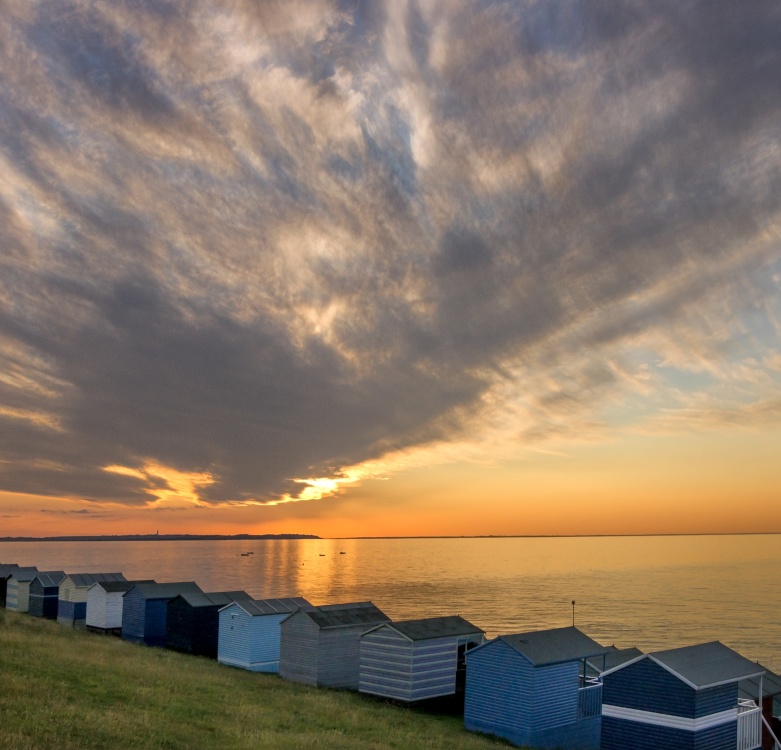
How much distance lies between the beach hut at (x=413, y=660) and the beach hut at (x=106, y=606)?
3011 cm

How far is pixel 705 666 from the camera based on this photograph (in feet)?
101

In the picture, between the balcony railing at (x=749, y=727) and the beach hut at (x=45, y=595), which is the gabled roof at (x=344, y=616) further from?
the beach hut at (x=45, y=595)

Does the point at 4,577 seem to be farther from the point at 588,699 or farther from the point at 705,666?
the point at 705,666

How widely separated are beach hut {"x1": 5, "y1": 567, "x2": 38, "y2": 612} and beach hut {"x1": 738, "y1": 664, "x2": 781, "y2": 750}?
68.7 m

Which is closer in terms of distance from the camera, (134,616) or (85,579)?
(134,616)

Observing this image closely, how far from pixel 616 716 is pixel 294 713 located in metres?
15.0

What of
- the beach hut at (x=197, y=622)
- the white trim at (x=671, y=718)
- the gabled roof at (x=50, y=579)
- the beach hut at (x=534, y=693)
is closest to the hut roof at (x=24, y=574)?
the gabled roof at (x=50, y=579)

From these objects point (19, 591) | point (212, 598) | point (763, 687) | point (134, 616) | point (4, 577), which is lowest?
point (19, 591)

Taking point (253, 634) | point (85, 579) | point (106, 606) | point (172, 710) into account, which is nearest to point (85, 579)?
point (85, 579)

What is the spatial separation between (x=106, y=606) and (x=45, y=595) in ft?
48.2

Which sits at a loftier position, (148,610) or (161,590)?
(161,590)

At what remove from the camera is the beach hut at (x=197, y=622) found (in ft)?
185

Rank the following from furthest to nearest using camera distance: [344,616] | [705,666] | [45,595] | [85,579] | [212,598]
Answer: [45,595] → [85,579] → [212,598] → [344,616] → [705,666]

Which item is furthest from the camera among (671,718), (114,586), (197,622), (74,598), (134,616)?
(74,598)
